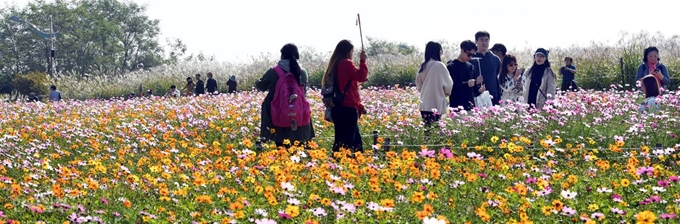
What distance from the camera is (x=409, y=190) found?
634 centimetres

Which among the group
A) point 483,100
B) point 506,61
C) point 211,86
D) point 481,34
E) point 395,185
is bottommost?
point 211,86

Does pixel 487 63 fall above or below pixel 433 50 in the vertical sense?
below

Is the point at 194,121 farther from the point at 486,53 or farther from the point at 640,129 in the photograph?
the point at 640,129

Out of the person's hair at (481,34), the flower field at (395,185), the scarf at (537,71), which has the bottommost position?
the flower field at (395,185)

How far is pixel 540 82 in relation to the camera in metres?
12.3

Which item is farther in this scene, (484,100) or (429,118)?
(484,100)

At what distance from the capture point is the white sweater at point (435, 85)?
403 inches

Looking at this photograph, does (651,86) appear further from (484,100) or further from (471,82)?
(471,82)

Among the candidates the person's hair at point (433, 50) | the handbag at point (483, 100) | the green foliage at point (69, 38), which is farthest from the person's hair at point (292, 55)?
the green foliage at point (69, 38)

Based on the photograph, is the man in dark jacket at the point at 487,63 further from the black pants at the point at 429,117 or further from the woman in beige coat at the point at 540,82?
the black pants at the point at 429,117

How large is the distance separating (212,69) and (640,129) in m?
28.1

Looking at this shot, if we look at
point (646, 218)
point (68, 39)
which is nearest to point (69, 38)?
point (68, 39)

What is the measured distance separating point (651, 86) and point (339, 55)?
3946mm

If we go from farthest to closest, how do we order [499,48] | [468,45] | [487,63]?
[499,48], [487,63], [468,45]
